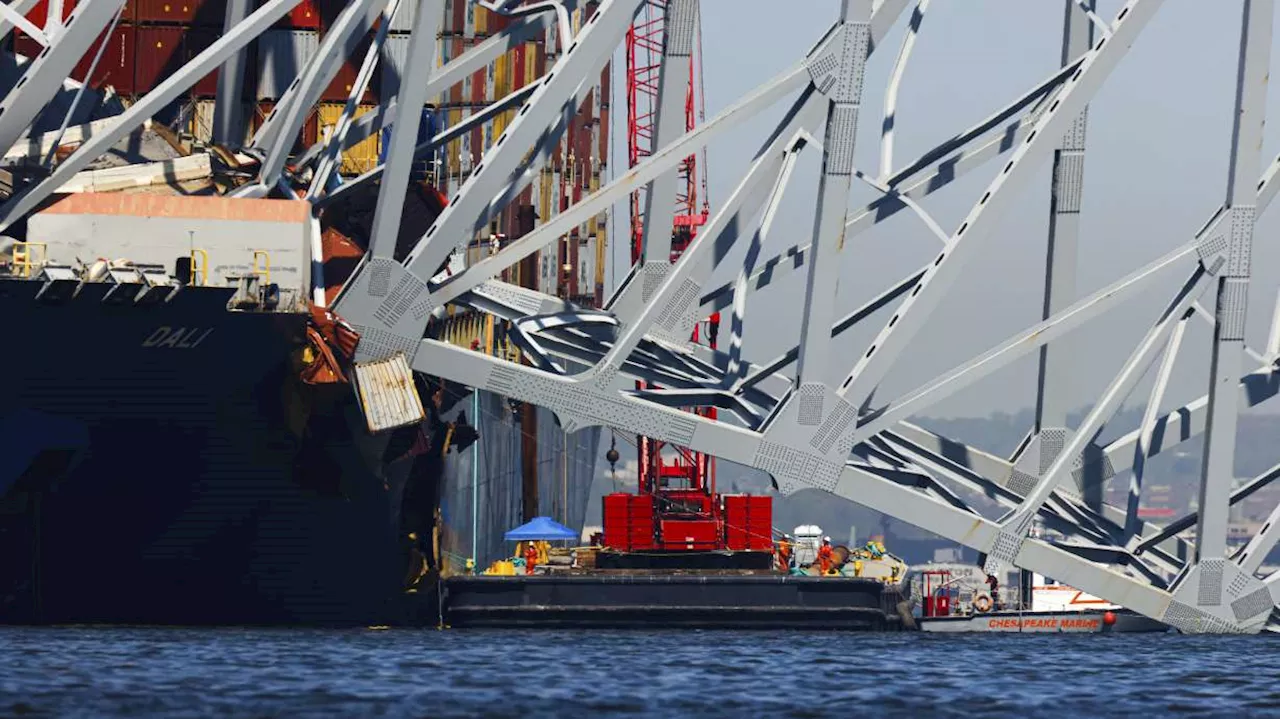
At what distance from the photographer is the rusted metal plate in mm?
45938

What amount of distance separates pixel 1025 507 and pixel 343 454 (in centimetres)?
1421

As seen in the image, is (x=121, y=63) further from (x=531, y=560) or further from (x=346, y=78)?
(x=531, y=560)

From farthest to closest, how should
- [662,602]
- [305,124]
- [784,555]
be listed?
[305,124] → [784,555] → [662,602]

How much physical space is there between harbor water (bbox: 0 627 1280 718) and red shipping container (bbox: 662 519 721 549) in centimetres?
1198

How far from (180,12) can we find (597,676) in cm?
3879

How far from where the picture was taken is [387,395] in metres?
46.3

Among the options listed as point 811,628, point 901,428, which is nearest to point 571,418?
point 811,628

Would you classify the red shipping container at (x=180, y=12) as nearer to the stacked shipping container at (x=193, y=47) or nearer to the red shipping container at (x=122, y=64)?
the stacked shipping container at (x=193, y=47)

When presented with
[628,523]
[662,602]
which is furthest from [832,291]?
[628,523]

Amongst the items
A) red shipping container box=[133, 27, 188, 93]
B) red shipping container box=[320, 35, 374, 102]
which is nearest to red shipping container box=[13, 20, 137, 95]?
red shipping container box=[133, 27, 188, 93]

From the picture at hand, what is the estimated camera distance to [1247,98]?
46.7m

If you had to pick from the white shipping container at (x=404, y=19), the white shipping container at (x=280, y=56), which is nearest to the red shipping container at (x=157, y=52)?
the white shipping container at (x=280, y=56)

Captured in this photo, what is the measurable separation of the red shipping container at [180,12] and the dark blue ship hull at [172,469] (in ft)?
82.0

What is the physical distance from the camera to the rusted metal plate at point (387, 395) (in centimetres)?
4594
